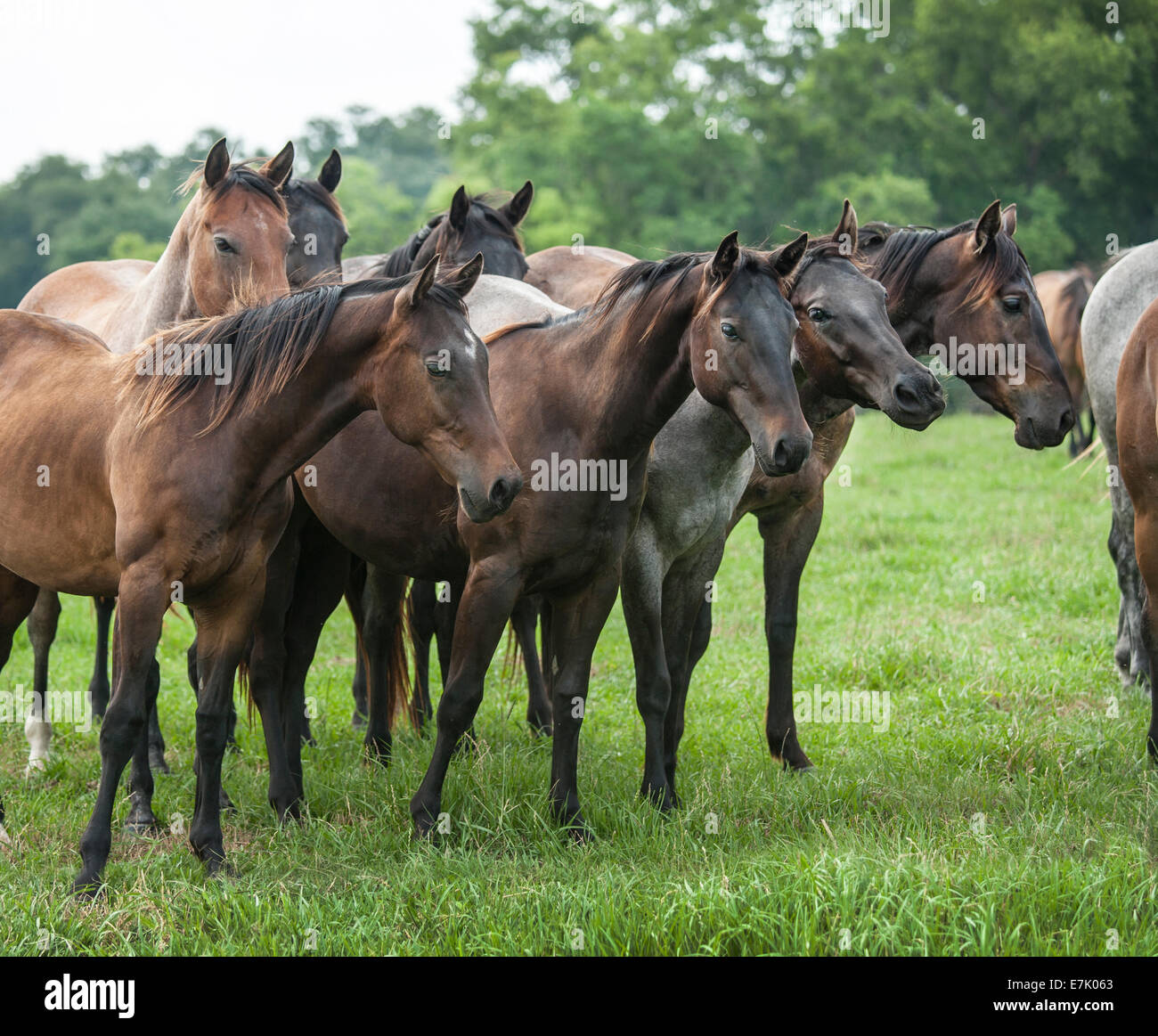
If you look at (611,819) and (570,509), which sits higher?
(570,509)

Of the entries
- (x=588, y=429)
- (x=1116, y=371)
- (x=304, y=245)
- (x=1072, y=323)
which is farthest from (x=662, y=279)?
(x=1072, y=323)

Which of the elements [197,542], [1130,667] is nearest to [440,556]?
[197,542]

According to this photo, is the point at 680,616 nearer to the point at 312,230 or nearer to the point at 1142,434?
the point at 1142,434

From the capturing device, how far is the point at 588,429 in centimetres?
434

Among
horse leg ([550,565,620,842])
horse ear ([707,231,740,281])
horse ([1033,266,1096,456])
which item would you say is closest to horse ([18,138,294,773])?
horse leg ([550,565,620,842])

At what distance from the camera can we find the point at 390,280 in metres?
4.27

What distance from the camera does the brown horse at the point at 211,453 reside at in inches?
156

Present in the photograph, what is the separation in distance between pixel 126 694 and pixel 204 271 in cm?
206

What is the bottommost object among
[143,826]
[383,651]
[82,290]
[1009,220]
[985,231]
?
[143,826]

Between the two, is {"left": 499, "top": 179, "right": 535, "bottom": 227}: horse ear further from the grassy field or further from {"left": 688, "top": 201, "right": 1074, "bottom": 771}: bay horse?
the grassy field

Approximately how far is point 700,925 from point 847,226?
284cm

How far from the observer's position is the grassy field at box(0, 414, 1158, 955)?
11.7 ft
